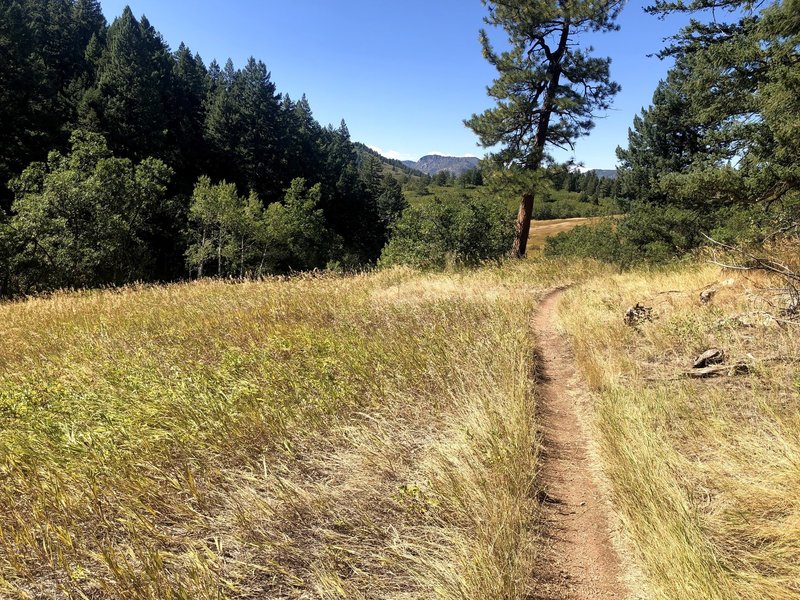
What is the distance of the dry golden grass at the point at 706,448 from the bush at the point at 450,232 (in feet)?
29.4

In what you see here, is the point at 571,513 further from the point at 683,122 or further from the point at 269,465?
the point at 683,122

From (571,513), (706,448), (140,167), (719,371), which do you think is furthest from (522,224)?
(140,167)

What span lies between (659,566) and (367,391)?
8.03 feet

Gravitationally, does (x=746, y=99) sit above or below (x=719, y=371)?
above

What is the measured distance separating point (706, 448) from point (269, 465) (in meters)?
3.06

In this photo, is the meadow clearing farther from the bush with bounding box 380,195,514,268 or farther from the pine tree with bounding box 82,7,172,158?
the pine tree with bounding box 82,7,172,158

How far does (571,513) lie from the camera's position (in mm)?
2443

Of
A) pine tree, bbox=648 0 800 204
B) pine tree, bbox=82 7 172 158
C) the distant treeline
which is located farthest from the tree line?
pine tree, bbox=82 7 172 158

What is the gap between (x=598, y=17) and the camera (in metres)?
11.7

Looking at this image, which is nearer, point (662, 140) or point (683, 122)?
point (683, 122)

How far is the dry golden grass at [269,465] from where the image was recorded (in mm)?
1854

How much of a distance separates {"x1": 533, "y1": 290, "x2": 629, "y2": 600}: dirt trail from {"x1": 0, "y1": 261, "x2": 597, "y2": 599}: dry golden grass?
173 millimetres

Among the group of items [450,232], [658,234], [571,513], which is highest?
[658,234]

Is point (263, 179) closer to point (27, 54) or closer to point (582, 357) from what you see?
point (27, 54)
